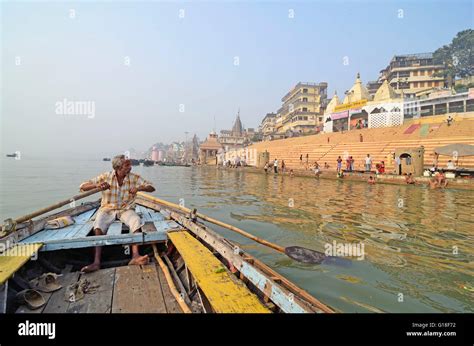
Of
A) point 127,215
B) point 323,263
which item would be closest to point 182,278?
point 127,215

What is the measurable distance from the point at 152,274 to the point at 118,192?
189 cm

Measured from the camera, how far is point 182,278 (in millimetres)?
3594

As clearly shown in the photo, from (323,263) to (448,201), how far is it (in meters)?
10.6

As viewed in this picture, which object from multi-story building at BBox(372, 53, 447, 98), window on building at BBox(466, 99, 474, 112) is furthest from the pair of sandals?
multi-story building at BBox(372, 53, 447, 98)

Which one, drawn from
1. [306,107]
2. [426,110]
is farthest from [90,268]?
[306,107]

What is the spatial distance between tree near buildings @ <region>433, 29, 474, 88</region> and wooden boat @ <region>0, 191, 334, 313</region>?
72.7m

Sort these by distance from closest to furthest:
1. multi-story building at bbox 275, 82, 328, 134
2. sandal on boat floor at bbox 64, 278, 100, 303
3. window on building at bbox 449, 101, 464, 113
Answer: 1. sandal on boat floor at bbox 64, 278, 100, 303
2. window on building at bbox 449, 101, 464, 113
3. multi-story building at bbox 275, 82, 328, 134

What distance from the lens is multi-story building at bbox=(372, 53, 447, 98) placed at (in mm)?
56188

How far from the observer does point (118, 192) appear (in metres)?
4.73

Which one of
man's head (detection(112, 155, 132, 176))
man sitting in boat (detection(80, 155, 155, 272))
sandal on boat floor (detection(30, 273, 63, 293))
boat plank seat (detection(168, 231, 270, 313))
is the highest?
man's head (detection(112, 155, 132, 176))

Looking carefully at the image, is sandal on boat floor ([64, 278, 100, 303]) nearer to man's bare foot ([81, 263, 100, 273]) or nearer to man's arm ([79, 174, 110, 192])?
man's bare foot ([81, 263, 100, 273])

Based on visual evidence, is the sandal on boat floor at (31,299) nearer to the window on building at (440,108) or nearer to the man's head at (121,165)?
the man's head at (121,165)

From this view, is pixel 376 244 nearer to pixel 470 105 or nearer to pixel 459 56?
pixel 470 105
